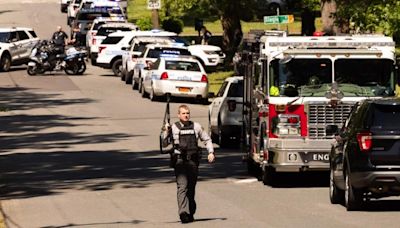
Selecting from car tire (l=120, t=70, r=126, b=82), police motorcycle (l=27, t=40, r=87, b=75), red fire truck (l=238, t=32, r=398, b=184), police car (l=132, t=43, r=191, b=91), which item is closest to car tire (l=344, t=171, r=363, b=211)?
red fire truck (l=238, t=32, r=398, b=184)

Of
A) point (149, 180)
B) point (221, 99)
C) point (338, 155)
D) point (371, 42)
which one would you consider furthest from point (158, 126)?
point (338, 155)

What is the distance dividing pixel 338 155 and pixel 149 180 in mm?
6001

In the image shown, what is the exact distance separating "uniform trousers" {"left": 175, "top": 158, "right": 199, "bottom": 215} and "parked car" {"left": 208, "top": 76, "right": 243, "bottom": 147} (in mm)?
12869

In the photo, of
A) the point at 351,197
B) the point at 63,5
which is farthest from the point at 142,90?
the point at 63,5

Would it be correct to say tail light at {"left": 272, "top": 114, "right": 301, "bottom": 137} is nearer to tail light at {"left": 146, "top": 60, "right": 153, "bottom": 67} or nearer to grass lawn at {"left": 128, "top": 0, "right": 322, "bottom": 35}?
tail light at {"left": 146, "top": 60, "right": 153, "bottom": 67}

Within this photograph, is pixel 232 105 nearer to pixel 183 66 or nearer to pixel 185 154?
pixel 185 154

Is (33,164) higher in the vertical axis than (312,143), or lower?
lower

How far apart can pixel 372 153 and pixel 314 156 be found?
13.1 ft

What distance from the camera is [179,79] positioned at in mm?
41375

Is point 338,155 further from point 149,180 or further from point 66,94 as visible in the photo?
point 66,94

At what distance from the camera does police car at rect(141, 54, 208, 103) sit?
41.2 metres

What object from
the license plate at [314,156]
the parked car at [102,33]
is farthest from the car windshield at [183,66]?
the license plate at [314,156]

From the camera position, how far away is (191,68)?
137 ft

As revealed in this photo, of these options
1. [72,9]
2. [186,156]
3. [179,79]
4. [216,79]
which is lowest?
[72,9]
